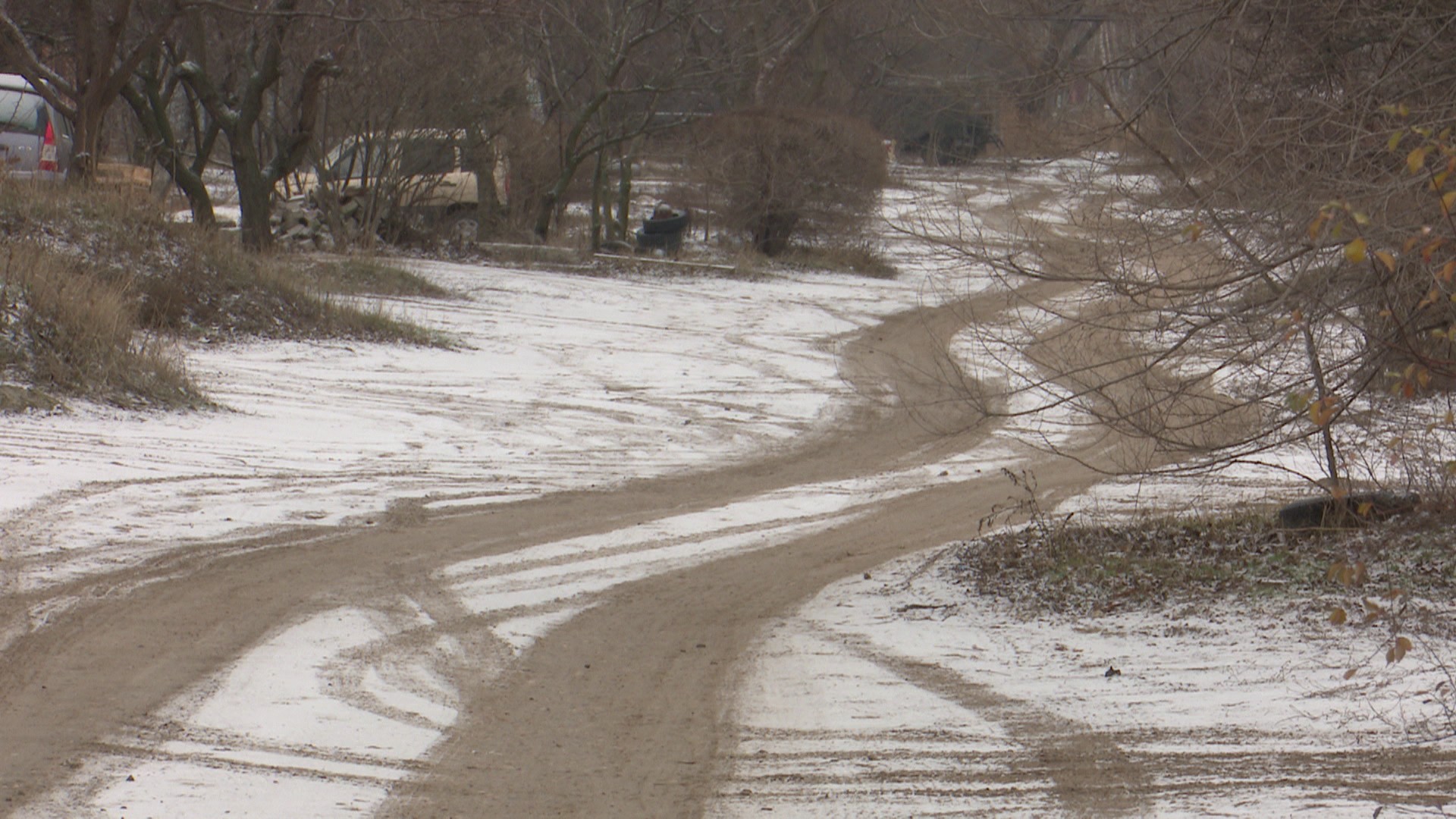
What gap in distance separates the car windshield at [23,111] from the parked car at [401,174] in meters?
4.41

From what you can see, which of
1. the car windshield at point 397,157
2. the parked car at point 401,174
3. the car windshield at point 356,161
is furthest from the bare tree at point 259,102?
the parked car at point 401,174

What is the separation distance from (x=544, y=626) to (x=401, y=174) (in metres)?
18.6

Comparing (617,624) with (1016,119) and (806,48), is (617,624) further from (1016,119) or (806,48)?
(806,48)

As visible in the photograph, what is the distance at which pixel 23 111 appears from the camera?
19297 millimetres

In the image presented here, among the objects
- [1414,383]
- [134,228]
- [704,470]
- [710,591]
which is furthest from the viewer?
[134,228]

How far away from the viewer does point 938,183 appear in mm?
7355

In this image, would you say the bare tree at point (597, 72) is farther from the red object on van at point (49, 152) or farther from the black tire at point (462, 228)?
the red object on van at point (49, 152)

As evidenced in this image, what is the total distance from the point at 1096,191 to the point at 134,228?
36.0 ft

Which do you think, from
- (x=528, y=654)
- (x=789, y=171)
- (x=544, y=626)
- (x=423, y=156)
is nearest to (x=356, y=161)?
(x=423, y=156)

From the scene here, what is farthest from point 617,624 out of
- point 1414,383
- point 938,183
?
point 1414,383

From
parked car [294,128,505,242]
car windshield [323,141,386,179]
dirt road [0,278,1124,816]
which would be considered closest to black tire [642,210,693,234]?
parked car [294,128,505,242]

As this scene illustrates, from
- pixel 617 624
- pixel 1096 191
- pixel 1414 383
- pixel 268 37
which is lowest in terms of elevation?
pixel 617 624

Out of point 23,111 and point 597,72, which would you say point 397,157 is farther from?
point 23,111

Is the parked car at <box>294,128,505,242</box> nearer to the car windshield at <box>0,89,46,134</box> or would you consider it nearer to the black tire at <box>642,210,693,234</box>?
the black tire at <box>642,210,693,234</box>
